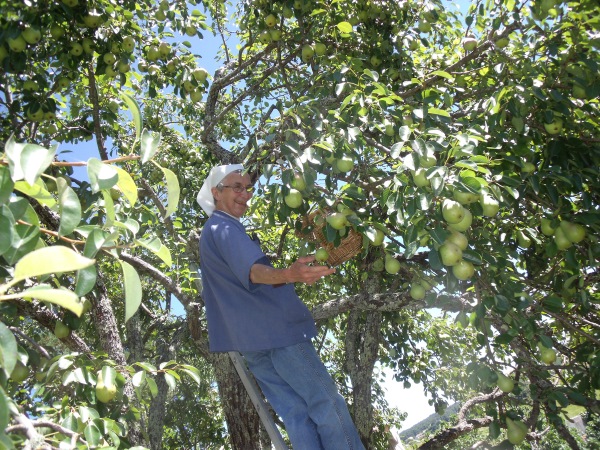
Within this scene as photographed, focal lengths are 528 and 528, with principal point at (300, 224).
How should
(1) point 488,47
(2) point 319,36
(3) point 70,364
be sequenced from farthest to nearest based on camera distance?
(2) point 319,36, (1) point 488,47, (3) point 70,364

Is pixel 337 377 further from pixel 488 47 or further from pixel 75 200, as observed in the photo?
pixel 75 200

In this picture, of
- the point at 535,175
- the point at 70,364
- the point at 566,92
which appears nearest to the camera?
the point at 70,364

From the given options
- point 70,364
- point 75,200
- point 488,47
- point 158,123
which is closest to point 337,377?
point 158,123

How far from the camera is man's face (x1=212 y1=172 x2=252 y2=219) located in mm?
2730

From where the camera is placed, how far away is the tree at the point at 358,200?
3.87ft

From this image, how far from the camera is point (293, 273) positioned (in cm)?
201

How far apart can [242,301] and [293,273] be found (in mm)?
481

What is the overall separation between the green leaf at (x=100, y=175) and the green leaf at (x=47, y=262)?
0.74 ft

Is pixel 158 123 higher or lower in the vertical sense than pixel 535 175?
higher

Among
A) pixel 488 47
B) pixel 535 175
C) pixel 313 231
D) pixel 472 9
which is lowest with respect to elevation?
pixel 535 175

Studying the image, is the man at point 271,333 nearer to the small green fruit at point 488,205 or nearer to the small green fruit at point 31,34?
the small green fruit at point 488,205

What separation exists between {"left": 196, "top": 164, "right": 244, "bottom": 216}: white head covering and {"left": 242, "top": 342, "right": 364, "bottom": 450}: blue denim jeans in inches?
33.9

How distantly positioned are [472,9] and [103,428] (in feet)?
10.8

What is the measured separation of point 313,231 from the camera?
2695 millimetres
